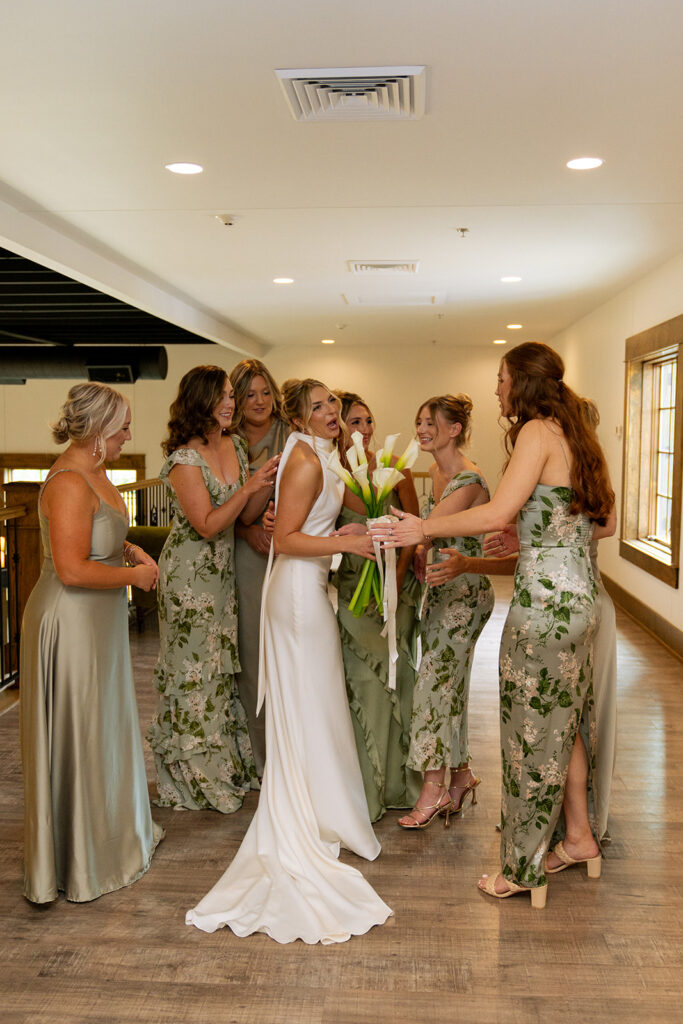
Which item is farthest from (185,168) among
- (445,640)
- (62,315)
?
(62,315)

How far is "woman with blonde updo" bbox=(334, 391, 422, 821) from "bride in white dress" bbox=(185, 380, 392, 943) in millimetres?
215

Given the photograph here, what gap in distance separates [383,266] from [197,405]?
404 centimetres

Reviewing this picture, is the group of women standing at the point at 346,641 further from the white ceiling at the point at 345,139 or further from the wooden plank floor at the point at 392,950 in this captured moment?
the white ceiling at the point at 345,139

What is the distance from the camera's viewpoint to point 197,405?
11.5 feet

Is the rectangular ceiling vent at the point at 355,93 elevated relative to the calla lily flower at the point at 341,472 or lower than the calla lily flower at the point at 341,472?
elevated

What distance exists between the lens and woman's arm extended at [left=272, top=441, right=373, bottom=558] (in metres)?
3.09

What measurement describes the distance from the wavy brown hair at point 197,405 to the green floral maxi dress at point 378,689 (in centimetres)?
63

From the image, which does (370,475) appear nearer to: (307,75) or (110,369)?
(307,75)

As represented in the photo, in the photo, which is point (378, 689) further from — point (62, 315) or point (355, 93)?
point (62, 315)

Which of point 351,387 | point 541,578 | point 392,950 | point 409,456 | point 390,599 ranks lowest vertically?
point 392,950

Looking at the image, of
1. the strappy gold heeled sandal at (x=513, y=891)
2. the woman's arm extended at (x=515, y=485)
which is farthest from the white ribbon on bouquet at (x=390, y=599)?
the strappy gold heeled sandal at (x=513, y=891)

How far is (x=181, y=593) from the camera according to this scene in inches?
142

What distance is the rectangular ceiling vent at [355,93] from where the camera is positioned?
128 inches

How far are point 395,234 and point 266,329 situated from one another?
19.9 feet
